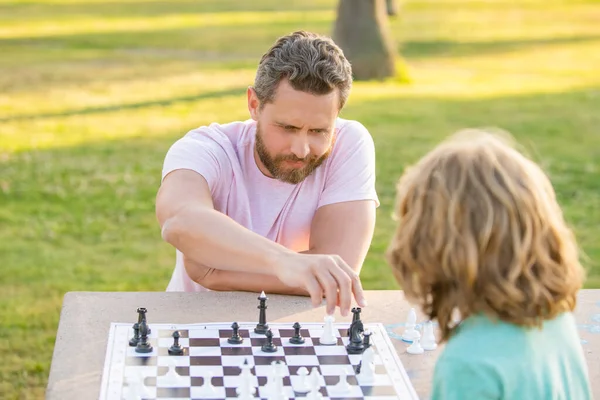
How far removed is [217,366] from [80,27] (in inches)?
695

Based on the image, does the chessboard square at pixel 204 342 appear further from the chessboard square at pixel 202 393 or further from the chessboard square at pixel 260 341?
the chessboard square at pixel 202 393

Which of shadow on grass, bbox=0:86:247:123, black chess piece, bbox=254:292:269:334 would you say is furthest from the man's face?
shadow on grass, bbox=0:86:247:123

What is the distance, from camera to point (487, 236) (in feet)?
6.29

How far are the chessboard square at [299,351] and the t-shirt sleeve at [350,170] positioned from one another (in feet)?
2.87

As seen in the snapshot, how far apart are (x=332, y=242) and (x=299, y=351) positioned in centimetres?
74

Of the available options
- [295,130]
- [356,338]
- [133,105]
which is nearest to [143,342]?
[356,338]

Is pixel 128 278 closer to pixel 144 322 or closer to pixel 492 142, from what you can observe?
pixel 144 322

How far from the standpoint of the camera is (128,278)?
628cm

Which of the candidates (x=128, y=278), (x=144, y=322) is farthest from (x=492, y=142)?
(x=128, y=278)

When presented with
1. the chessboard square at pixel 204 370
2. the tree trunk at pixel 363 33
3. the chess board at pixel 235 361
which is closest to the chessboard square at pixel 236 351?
the chess board at pixel 235 361

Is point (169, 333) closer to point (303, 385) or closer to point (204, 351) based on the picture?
point (204, 351)

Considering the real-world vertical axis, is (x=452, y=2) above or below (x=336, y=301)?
below

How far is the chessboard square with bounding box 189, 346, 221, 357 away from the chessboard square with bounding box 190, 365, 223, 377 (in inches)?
3.5

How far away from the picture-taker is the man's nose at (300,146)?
137 inches
